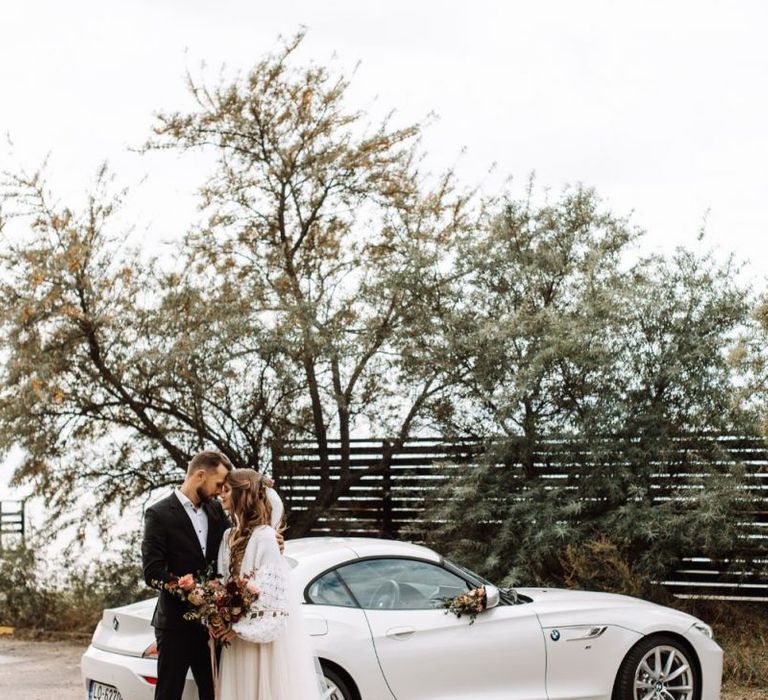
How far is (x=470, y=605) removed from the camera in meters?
8.00

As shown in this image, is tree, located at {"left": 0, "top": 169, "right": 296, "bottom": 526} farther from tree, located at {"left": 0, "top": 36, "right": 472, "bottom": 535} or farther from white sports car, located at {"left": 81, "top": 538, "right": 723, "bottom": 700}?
white sports car, located at {"left": 81, "top": 538, "right": 723, "bottom": 700}

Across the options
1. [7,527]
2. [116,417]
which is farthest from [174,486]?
[7,527]

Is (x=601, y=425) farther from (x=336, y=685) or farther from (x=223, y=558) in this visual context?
(x=223, y=558)

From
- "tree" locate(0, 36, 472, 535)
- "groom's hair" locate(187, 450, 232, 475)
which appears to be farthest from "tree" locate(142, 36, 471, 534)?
"groom's hair" locate(187, 450, 232, 475)

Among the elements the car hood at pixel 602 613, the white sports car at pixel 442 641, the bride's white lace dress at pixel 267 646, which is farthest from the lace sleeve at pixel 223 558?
the car hood at pixel 602 613

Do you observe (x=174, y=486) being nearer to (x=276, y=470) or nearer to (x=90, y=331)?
(x=276, y=470)

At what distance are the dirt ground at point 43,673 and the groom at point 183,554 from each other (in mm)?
4405

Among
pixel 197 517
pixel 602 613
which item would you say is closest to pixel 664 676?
pixel 602 613

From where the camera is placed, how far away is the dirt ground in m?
10.7

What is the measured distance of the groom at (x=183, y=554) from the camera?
6.76m

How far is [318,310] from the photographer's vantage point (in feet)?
49.5

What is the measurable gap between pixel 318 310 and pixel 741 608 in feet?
20.4

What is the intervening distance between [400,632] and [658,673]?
6.77 ft

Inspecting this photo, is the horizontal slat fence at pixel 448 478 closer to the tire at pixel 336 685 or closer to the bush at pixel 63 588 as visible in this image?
the bush at pixel 63 588
